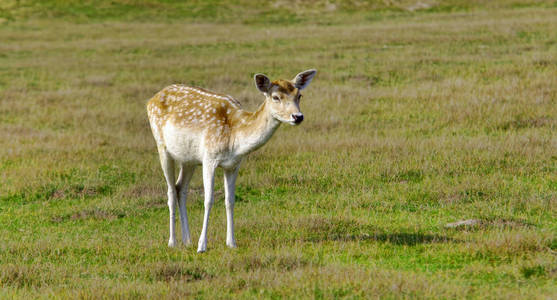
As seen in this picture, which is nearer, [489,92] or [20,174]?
[20,174]

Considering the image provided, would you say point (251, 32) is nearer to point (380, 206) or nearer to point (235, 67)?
point (235, 67)

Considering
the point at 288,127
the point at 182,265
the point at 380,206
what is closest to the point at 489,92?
the point at 288,127

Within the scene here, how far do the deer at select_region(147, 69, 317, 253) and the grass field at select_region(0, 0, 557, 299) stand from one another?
0.62 metres

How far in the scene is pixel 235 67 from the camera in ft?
94.6

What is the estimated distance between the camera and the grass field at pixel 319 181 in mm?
7828

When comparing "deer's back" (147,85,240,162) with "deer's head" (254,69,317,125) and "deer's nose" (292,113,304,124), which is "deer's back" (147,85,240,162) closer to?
"deer's head" (254,69,317,125)

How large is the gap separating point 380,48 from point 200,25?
2272 centimetres

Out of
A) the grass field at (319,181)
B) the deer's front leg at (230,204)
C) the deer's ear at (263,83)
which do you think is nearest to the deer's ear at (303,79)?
the deer's ear at (263,83)

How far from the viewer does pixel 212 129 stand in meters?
9.47

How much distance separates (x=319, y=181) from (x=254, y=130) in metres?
4.34

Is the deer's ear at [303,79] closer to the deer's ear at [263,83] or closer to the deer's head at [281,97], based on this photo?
the deer's head at [281,97]

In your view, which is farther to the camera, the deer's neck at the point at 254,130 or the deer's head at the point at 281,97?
the deer's neck at the point at 254,130

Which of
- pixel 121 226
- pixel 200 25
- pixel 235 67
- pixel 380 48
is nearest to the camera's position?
pixel 121 226

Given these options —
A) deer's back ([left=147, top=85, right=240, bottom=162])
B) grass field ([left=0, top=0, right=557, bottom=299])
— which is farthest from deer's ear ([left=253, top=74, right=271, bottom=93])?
grass field ([left=0, top=0, right=557, bottom=299])
